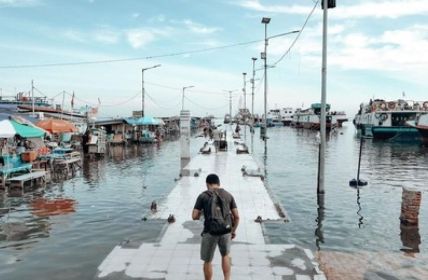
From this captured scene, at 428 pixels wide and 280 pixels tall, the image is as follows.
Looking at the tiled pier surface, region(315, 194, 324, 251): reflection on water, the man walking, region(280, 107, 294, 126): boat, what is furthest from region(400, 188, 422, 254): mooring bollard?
region(280, 107, 294, 126): boat

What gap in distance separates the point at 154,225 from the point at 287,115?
134 m

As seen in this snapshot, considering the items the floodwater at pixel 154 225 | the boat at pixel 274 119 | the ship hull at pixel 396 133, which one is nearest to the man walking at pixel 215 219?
the floodwater at pixel 154 225

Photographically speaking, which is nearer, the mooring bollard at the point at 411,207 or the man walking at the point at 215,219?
the man walking at the point at 215,219

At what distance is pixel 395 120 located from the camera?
6269 cm

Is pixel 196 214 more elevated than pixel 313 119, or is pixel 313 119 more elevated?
pixel 313 119

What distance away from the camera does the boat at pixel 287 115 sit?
446 feet

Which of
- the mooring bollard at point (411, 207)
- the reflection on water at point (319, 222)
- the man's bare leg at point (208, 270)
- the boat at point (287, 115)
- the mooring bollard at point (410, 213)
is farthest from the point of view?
the boat at point (287, 115)

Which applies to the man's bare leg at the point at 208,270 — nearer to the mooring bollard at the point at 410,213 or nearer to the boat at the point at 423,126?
the mooring bollard at the point at 410,213

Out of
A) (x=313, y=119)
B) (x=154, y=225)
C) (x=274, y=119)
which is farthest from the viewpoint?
(x=274, y=119)

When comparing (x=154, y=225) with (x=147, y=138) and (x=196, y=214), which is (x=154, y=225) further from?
(x=147, y=138)

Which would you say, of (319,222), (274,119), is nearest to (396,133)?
(319,222)

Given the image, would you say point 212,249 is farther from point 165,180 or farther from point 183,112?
point 183,112

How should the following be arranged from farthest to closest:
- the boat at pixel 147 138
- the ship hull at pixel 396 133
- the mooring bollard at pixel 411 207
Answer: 1. the ship hull at pixel 396 133
2. the boat at pixel 147 138
3. the mooring bollard at pixel 411 207

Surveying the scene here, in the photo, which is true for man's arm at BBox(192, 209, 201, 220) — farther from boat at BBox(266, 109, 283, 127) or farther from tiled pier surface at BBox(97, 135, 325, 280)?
boat at BBox(266, 109, 283, 127)
